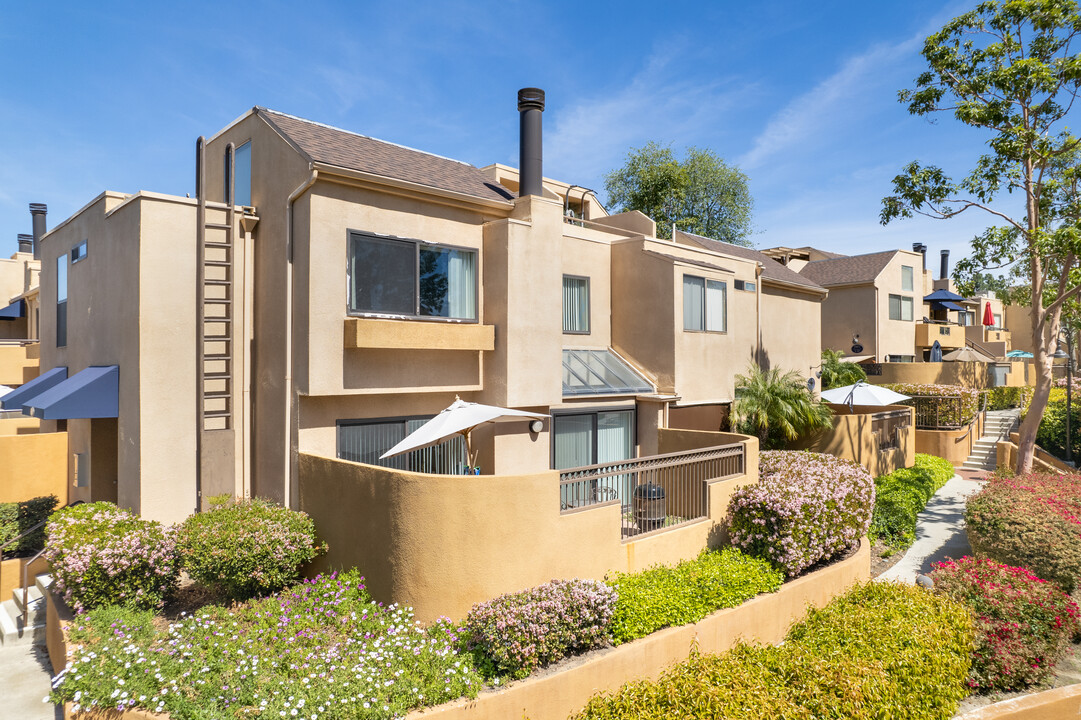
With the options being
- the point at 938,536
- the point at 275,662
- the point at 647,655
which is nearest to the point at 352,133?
the point at 275,662

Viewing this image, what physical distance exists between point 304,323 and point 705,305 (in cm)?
1077

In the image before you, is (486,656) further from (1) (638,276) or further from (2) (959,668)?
(1) (638,276)

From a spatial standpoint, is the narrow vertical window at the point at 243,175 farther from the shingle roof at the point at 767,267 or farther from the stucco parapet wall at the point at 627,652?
the shingle roof at the point at 767,267

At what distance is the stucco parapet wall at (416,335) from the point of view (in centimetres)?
1131

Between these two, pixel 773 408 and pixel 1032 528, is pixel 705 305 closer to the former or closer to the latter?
pixel 773 408

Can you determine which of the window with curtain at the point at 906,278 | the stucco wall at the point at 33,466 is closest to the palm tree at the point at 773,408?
the stucco wall at the point at 33,466

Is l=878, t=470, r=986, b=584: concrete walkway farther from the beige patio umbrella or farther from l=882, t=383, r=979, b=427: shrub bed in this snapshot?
the beige patio umbrella

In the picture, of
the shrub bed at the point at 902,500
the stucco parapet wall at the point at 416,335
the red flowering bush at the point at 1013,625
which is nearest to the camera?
the red flowering bush at the point at 1013,625

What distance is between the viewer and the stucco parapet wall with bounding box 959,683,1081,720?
8.39 m

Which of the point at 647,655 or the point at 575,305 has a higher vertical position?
the point at 575,305

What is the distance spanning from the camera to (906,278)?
3694 cm

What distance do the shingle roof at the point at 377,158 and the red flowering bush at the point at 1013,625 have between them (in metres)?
11.5

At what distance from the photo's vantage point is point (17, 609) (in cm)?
1279

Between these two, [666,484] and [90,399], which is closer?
[90,399]
